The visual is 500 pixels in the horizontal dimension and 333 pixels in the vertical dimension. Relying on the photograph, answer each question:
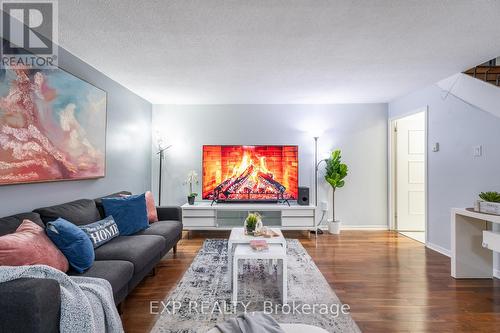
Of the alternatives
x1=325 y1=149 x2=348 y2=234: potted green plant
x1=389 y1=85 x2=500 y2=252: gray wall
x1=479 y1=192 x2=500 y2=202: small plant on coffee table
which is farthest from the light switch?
x1=325 y1=149 x2=348 y2=234: potted green plant

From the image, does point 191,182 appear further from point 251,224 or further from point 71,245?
point 71,245

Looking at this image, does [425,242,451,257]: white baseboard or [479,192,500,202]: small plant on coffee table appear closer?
[479,192,500,202]: small plant on coffee table

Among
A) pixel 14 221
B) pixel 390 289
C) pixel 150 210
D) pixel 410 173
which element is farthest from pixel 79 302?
pixel 410 173

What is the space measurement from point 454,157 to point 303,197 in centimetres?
223

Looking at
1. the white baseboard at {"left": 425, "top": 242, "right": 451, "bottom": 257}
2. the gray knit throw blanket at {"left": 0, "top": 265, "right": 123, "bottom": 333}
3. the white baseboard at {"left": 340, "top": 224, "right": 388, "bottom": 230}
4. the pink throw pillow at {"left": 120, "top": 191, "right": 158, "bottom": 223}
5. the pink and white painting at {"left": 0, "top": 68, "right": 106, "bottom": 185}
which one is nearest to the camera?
the gray knit throw blanket at {"left": 0, "top": 265, "right": 123, "bottom": 333}

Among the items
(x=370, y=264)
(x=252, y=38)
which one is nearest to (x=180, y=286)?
(x=370, y=264)

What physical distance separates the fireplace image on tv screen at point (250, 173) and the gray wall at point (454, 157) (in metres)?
2.12

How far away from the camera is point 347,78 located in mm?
3752

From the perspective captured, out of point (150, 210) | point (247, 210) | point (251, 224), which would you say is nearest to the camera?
point (251, 224)

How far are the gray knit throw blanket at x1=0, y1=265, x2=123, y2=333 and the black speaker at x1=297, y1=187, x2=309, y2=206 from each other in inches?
141

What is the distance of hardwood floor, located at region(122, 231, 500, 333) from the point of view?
7.19 feet

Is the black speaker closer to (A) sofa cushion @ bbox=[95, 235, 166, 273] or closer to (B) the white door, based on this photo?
(B) the white door

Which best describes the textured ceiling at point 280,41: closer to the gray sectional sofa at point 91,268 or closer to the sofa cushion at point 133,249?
the gray sectional sofa at point 91,268

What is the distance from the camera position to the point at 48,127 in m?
2.54
